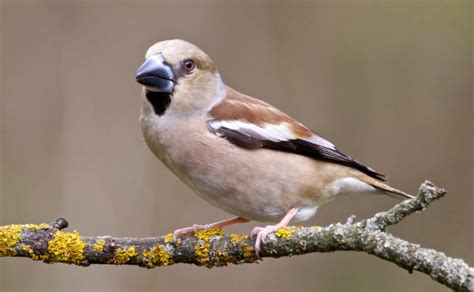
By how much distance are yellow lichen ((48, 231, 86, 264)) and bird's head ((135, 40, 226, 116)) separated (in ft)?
3.27

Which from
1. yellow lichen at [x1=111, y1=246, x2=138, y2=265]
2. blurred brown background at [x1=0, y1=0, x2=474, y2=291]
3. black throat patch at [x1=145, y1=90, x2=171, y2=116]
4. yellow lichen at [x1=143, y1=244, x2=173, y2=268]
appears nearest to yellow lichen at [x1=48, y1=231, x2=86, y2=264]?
yellow lichen at [x1=111, y1=246, x2=138, y2=265]

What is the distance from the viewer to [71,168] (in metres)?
8.07

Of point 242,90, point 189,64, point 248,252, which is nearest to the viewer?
point 248,252

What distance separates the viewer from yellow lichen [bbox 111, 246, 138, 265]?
4.08 m

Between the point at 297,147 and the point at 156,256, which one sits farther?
the point at 297,147

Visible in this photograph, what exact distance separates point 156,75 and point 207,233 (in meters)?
1.00

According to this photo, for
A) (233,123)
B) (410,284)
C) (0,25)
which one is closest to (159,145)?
(233,123)

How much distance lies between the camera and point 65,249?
4039 mm

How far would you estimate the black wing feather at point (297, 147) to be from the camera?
4621mm

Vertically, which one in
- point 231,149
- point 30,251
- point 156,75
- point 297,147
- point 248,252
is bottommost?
point 30,251

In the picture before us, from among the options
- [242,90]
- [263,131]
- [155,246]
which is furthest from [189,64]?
[242,90]

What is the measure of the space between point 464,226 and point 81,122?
434 cm

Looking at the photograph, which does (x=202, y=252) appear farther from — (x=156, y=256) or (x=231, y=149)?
(x=231, y=149)

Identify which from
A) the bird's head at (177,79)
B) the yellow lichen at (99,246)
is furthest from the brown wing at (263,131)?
the yellow lichen at (99,246)
